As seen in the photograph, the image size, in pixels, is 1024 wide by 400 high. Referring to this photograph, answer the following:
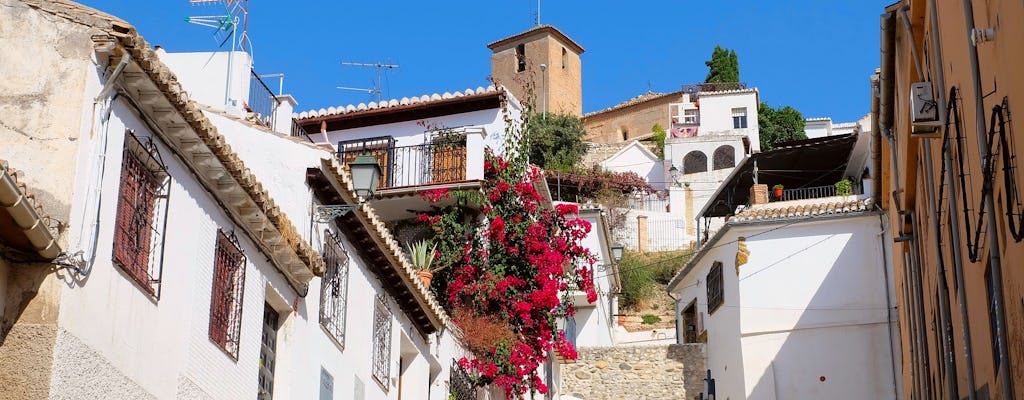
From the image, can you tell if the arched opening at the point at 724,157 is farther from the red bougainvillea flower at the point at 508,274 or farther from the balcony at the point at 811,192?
Result: the red bougainvillea flower at the point at 508,274

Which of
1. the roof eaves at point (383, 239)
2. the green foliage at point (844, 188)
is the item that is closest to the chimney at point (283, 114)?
the roof eaves at point (383, 239)

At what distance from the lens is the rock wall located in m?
30.9

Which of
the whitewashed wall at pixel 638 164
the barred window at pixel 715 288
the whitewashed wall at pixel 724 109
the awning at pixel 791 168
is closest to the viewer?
the barred window at pixel 715 288

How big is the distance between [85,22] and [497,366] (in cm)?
1295

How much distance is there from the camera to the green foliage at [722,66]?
76.6 metres

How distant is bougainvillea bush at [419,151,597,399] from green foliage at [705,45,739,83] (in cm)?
5442

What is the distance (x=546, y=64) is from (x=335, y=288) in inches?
2728

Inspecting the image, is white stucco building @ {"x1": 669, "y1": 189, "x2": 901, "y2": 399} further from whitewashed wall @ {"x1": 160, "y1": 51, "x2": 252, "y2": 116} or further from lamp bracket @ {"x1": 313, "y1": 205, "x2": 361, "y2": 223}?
lamp bracket @ {"x1": 313, "y1": 205, "x2": 361, "y2": 223}

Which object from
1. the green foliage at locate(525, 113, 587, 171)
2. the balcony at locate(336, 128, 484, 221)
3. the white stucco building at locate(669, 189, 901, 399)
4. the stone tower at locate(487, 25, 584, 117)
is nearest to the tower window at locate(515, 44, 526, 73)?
the stone tower at locate(487, 25, 584, 117)

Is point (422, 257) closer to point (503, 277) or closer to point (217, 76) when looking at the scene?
point (503, 277)

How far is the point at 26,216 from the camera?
8.05 meters

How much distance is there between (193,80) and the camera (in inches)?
690

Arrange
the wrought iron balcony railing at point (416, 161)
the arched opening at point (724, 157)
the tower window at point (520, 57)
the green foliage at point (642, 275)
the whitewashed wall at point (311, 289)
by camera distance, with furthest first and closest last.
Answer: the tower window at point (520, 57) → the arched opening at point (724, 157) → the green foliage at point (642, 275) → the wrought iron balcony railing at point (416, 161) → the whitewashed wall at point (311, 289)

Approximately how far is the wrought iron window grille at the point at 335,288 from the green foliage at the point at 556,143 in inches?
1819
